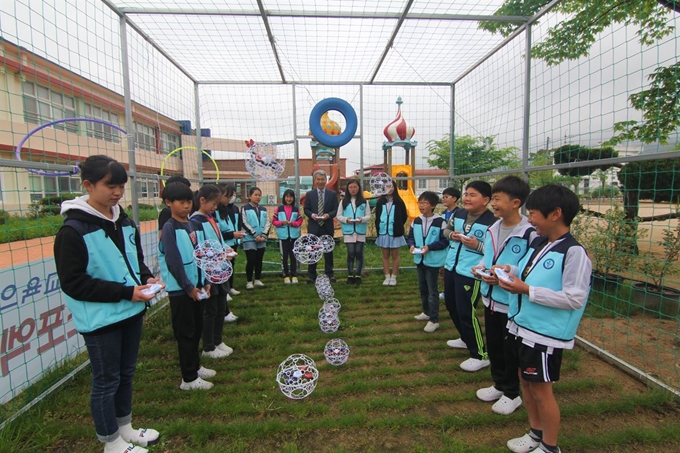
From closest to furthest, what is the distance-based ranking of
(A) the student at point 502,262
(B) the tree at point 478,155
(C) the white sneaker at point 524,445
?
(C) the white sneaker at point 524,445 < (A) the student at point 502,262 < (B) the tree at point 478,155

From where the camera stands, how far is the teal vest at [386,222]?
4980 millimetres

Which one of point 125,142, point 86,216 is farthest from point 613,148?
point 125,142

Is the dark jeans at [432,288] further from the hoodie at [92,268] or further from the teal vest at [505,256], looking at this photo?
the hoodie at [92,268]

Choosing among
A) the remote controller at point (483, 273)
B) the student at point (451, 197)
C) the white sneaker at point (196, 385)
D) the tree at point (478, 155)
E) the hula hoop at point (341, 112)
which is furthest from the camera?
the hula hoop at point (341, 112)

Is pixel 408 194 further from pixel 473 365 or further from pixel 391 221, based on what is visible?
pixel 473 365

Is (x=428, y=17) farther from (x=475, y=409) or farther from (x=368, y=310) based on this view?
(x=475, y=409)

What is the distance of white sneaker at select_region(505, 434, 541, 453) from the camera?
6.27 ft

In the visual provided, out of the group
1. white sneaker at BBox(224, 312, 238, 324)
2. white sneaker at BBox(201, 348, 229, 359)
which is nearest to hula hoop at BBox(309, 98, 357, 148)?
white sneaker at BBox(224, 312, 238, 324)

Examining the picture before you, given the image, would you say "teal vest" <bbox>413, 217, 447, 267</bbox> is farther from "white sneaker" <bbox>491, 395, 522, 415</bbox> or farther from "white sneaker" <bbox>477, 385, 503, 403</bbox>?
"white sneaker" <bbox>491, 395, 522, 415</bbox>

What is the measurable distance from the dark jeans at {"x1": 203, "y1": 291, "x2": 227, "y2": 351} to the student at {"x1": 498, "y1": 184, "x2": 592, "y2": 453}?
7.78 ft

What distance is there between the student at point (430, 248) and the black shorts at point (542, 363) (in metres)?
1.75

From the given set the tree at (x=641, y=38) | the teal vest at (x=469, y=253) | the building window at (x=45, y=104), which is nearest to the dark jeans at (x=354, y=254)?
the teal vest at (x=469, y=253)

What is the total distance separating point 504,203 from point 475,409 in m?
1.49

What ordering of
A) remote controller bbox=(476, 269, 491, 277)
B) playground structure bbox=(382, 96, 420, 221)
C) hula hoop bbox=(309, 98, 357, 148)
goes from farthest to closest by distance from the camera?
playground structure bbox=(382, 96, 420, 221)
hula hoop bbox=(309, 98, 357, 148)
remote controller bbox=(476, 269, 491, 277)
